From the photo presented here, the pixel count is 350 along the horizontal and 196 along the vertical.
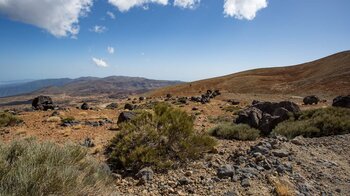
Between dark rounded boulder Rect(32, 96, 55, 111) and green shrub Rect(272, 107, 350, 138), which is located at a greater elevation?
green shrub Rect(272, 107, 350, 138)

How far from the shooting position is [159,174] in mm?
6898

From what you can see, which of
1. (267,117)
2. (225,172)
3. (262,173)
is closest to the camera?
(225,172)

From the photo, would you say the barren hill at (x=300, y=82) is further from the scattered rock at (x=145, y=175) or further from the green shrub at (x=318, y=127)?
the scattered rock at (x=145, y=175)

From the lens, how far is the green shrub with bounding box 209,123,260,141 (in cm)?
1113

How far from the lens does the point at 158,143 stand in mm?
8117

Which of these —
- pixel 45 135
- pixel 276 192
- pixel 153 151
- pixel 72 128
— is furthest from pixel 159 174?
pixel 72 128

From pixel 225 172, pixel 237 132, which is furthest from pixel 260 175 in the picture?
pixel 237 132

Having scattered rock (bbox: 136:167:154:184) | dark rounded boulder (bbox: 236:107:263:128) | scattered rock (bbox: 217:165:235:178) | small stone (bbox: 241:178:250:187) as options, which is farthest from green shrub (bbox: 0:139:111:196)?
dark rounded boulder (bbox: 236:107:263:128)

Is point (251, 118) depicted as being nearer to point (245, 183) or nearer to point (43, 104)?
point (245, 183)

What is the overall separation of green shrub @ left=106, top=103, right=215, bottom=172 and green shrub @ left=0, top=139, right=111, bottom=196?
1196mm

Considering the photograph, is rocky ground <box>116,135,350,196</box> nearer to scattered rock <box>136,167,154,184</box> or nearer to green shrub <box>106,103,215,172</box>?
scattered rock <box>136,167,154,184</box>

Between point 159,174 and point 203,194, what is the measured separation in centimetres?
147

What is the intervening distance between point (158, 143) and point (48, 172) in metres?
4.19

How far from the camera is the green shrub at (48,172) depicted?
3.95 meters
